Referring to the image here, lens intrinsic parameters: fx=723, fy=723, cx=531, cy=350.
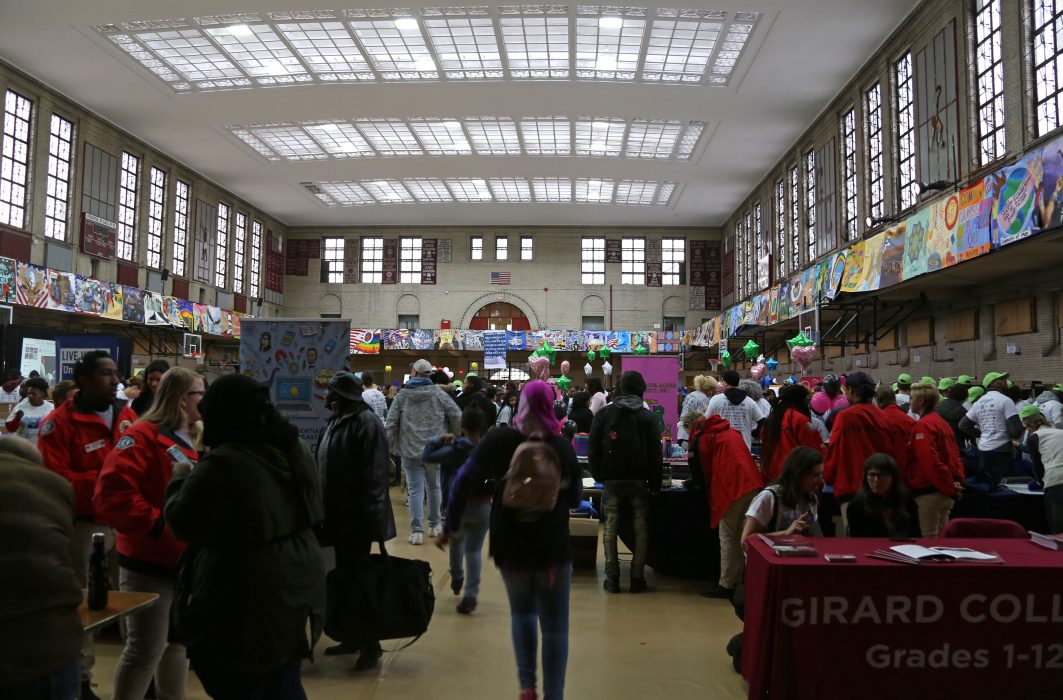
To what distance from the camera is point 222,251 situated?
26688 mm

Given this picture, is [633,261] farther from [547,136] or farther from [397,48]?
[397,48]

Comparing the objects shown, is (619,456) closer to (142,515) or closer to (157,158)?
(142,515)

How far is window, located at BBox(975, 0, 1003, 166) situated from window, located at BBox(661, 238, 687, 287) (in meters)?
20.2

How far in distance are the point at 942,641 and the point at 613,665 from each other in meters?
1.69

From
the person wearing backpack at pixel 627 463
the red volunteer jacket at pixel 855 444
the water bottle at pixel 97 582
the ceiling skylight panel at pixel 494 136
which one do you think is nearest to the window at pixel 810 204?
the ceiling skylight panel at pixel 494 136

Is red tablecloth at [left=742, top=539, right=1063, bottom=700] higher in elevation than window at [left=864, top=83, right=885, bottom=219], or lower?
lower

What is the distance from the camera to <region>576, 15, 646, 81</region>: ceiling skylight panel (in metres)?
14.9

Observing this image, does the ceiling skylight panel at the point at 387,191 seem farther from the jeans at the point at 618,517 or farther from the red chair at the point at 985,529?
the red chair at the point at 985,529

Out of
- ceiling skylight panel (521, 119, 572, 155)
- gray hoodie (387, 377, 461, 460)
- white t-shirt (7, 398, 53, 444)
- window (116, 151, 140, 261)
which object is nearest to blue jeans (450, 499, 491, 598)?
gray hoodie (387, 377, 461, 460)

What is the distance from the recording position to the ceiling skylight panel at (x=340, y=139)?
2067 centimetres

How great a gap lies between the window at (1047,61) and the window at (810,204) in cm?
939

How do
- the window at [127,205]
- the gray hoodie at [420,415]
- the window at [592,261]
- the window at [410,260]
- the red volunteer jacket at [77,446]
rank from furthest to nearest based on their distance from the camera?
the window at [410,260], the window at [592,261], the window at [127,205], the gray hoodie at [420,415], the red volunteer jacket at [77,446]

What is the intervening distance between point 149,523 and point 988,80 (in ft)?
43.5

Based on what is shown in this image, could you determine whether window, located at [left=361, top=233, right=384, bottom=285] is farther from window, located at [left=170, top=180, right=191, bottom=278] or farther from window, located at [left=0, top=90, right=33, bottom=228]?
window, located at [left=0, top=90, right=33, bottom=228]
